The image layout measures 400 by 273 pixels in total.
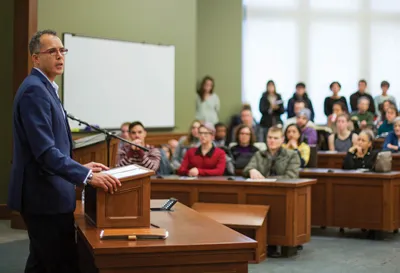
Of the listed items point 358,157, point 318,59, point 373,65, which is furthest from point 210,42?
point 358,157

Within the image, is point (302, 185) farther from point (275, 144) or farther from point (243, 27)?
point (243, 27)

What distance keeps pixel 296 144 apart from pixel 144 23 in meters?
3.61

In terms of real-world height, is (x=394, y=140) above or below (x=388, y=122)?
below

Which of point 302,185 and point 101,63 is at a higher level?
point 101,63

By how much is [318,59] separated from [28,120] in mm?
12346

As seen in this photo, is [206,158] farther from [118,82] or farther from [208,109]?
[208,109]

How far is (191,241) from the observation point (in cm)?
314

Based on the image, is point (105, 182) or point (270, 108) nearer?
point (105, 182)

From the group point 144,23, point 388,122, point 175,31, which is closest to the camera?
point 144,23

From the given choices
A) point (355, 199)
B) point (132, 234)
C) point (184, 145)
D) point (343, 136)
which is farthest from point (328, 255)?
point (132, 234)

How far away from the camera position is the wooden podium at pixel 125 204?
131 inches

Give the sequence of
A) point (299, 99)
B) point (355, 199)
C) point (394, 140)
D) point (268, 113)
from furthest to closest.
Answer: point (299, 99)
point (268, 113)
point (394, 140)
point (355, 199)

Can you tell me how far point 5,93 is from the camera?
8.73 m

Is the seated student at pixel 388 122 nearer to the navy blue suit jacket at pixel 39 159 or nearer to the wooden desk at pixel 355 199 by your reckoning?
the wooden desk at pixel 355 199
